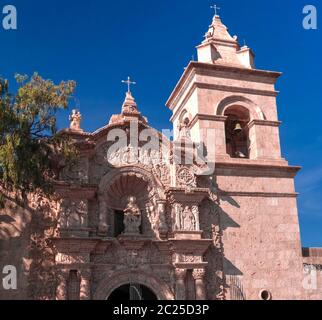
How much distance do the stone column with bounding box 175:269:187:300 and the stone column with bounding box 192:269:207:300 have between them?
13.1 inches

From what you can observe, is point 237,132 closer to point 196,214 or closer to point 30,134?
point 196,214

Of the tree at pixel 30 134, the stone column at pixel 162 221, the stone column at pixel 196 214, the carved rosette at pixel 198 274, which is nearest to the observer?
the tree at pixel 30 134

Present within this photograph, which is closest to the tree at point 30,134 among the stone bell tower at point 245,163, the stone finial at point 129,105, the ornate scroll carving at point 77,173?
the ornate scroll carving at point 77,173

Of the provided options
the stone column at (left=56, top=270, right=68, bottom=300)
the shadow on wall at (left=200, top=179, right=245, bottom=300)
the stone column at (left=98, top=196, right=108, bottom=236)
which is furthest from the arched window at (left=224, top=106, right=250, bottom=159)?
the stone column at (left=56, top=270, right=68, bottom=300)

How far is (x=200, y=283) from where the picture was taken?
53.3ft

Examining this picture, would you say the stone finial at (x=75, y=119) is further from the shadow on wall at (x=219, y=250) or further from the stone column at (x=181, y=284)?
the stone column at (x=181, y=284)

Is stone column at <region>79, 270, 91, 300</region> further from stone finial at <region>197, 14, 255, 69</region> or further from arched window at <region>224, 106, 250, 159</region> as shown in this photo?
stone finial at <region>197, 14, 255, 69</region>

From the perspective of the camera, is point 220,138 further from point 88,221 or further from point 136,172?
point 88,221

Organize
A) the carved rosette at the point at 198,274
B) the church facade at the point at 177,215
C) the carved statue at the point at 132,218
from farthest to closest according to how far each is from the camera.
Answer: the carved statue at the point at 132,218 → the carved rosette at the point at 198,274 → the church facade at the point at 177,215

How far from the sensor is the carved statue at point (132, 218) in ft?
53.8

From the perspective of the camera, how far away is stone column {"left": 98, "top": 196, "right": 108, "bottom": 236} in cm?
1614

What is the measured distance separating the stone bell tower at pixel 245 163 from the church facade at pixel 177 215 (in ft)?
0.13

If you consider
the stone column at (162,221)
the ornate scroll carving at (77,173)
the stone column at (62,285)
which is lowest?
the stone column at (62,285)
